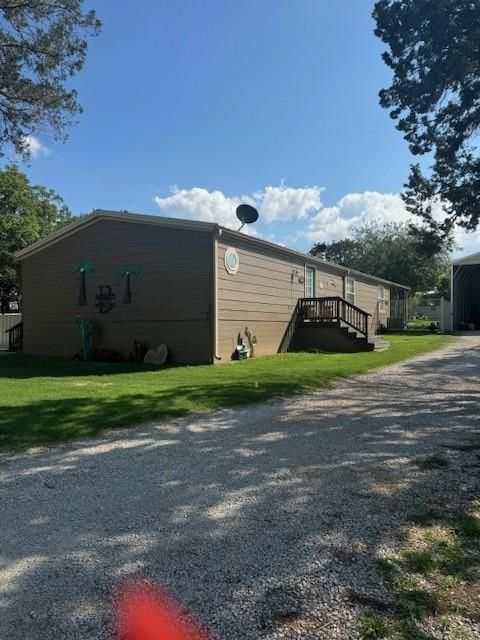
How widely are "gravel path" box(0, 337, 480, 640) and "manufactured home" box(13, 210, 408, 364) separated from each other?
6.74 meters

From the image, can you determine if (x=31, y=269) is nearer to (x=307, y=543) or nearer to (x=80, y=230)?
(x=80, y=230)

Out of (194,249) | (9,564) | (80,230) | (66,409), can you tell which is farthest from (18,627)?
(80,230)

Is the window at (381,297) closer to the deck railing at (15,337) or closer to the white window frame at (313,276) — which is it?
the white window frame at (313,276)

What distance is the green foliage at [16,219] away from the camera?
89.9ft

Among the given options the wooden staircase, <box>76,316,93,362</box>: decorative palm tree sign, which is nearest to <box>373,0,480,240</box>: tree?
the wooden staircase

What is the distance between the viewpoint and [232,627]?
2.05 meters

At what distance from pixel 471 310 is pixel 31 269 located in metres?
23.1

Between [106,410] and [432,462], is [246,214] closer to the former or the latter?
[106,410]

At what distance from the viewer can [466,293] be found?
2747 centimetres

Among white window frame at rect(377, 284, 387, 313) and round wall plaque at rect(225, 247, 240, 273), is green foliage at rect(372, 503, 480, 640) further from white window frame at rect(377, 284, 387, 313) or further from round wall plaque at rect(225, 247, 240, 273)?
white window frame at rect(377, 284, 387, 313)

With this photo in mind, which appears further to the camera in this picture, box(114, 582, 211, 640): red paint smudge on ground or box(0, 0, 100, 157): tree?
box(0, 0, 100, 157): tree

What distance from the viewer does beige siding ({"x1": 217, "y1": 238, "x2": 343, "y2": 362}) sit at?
12.5m

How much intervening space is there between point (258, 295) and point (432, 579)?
11.8 meters

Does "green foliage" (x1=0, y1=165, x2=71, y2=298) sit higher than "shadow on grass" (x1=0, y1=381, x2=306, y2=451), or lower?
higher
